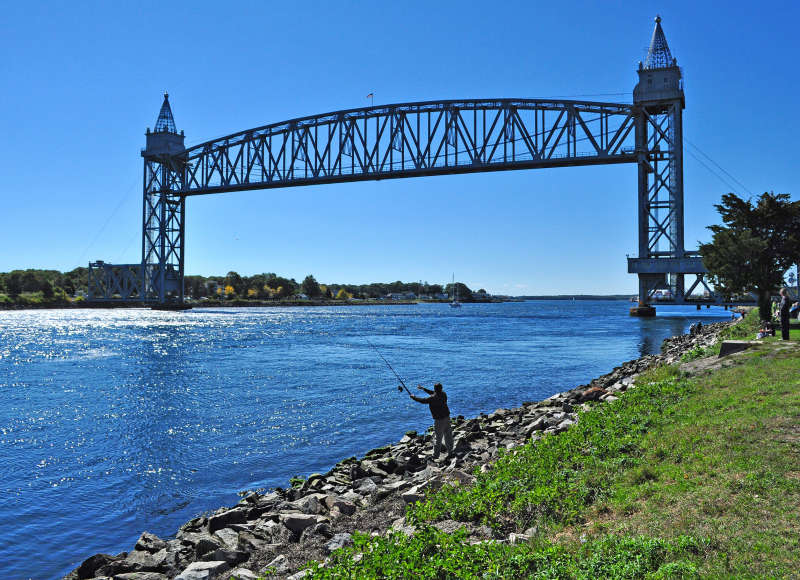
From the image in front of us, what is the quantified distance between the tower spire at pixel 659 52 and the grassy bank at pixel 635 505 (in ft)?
246

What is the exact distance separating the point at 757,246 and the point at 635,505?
96.9ft

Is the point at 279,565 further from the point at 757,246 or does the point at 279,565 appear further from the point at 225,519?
the point at 757,246

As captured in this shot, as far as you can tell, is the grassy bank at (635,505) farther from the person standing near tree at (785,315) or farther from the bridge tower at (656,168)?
the bridge tower at (656,168)

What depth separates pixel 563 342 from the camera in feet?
152

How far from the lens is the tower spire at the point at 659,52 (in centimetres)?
7306

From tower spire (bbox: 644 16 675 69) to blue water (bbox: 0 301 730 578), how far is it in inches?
1938

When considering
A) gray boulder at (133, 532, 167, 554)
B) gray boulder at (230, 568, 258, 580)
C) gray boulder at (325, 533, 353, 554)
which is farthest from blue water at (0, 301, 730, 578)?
gray boulder at (325, 533, 353, 554)

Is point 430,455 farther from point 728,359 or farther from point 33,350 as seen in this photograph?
point 33,350

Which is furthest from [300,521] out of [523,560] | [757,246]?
[757,246]

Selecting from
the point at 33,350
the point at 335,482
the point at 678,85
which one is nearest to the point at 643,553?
the point at 335,482

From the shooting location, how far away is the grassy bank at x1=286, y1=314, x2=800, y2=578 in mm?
5004

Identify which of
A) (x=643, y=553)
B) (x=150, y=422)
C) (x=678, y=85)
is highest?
(x=678, y=85)

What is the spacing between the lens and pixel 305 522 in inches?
318

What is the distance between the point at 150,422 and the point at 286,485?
880 centimetres
